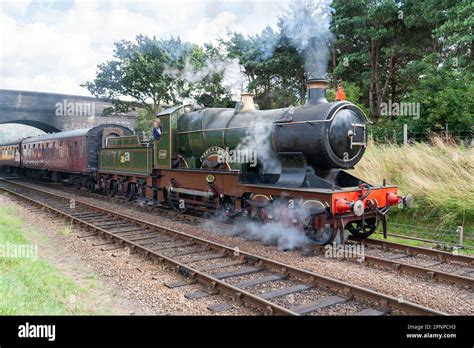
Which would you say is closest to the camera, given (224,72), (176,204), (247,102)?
(247,102)

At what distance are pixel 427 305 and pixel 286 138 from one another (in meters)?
4.22

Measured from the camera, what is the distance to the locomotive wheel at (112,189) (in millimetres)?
16161

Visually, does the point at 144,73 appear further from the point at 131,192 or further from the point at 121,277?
the point at 121,277

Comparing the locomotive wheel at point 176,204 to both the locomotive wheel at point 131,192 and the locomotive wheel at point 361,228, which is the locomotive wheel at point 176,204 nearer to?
the locomotive wheel at point 131,192

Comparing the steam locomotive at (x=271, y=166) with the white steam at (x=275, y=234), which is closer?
the steam locomotive at (x=271, y=166)

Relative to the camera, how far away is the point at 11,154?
100 ft

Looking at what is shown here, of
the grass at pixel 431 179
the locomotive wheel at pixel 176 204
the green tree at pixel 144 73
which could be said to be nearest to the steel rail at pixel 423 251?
the grass at pixel 431 179

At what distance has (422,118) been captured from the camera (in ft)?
46.5

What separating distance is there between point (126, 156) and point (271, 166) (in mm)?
7427

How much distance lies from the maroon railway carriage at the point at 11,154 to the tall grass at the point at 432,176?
2650cm

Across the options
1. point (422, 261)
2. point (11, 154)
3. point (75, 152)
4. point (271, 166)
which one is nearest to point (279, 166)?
point (271, 166)

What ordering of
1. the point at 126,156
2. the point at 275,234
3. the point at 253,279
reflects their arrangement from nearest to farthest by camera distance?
1. the point at 253,279
2. the point at 275,234
3. the point at 126,156

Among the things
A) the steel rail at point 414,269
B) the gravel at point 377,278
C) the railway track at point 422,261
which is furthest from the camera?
the railway track at point 422,261
